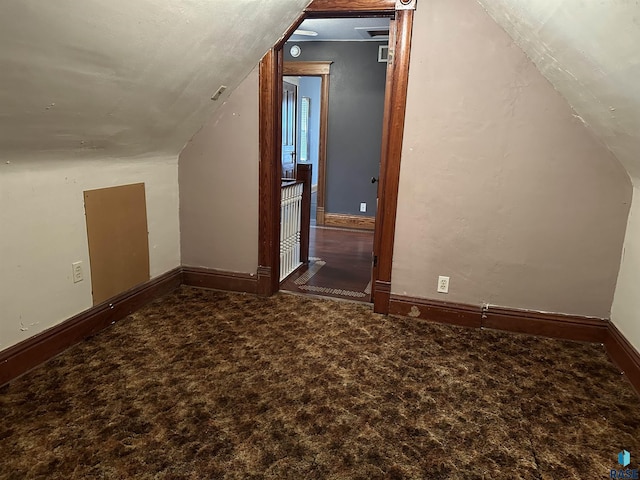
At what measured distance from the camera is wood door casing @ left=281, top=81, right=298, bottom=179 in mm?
6750

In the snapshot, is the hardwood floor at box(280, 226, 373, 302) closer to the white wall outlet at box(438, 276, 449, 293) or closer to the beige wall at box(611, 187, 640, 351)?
the white wall outlet at box(438, 276, 449, 293)

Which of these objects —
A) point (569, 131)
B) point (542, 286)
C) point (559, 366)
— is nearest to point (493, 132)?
point (569, 131)

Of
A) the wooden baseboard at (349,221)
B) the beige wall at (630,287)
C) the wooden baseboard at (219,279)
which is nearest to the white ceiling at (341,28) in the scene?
the wooden baseboard at (349,221)

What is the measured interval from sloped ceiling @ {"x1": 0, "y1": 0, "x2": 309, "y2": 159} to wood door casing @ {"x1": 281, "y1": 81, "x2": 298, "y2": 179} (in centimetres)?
371

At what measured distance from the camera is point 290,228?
4035mm

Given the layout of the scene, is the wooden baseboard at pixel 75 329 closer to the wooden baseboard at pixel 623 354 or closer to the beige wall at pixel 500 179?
the beige wall at pixel 500 179

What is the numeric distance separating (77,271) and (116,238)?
36 cm

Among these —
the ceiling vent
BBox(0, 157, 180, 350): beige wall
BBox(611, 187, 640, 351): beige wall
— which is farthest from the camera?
the ceiling vent

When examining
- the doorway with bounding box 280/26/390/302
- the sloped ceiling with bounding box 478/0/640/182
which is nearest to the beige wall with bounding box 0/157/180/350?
the sloped ceiling with bounding box 478/0/640/182

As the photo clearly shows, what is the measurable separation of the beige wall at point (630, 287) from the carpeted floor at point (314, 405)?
235 mm

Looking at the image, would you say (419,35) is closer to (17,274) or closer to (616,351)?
(616,351)

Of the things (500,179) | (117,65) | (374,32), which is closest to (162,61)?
(117,65)

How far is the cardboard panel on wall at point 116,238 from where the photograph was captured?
2717mm

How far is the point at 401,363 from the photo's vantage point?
8.37 ft
